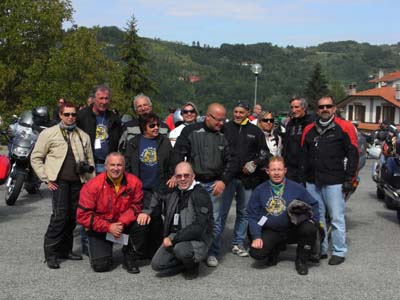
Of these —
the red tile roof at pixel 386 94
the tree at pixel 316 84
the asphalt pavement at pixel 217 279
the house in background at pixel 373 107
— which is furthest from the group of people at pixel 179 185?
the tree at pixel 316 84

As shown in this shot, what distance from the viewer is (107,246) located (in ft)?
17.3

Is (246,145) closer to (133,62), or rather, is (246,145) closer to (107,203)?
(107,203)

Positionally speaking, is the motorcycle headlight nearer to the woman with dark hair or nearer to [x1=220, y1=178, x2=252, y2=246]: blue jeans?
the woman with dark hair

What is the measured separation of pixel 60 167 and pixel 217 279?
6.31 ft

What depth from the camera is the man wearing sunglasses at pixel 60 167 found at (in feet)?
17.6

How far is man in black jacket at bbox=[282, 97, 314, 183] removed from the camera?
6121 mm

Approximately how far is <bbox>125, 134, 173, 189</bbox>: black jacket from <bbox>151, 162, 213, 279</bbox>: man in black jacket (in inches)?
11.5

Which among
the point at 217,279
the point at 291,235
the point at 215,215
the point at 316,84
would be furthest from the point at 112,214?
the point at 316,84

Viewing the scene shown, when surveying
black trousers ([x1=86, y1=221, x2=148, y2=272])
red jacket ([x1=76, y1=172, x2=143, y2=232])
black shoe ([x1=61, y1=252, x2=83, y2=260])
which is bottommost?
black shoe ([x1=61, y1=252, x2=83, y2=260])

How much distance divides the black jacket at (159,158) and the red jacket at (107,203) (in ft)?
0.54

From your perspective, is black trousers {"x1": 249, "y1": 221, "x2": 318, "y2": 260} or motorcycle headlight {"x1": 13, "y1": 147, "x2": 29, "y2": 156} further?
motorcycle headlight {"x1": 13, "y1": 147, "x2": 29, "y2": 156}

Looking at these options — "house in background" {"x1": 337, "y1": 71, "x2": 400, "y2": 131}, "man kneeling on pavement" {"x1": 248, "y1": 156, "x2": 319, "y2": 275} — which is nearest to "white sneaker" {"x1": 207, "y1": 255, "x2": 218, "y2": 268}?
"man kneeling on pavement" {"x1": 248, "y1": 156, "x2": 319, "y2": 275}

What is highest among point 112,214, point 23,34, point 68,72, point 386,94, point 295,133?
point 23,34

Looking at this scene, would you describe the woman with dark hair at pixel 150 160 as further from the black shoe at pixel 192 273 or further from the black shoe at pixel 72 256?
the black shoe at pixel 72 256
